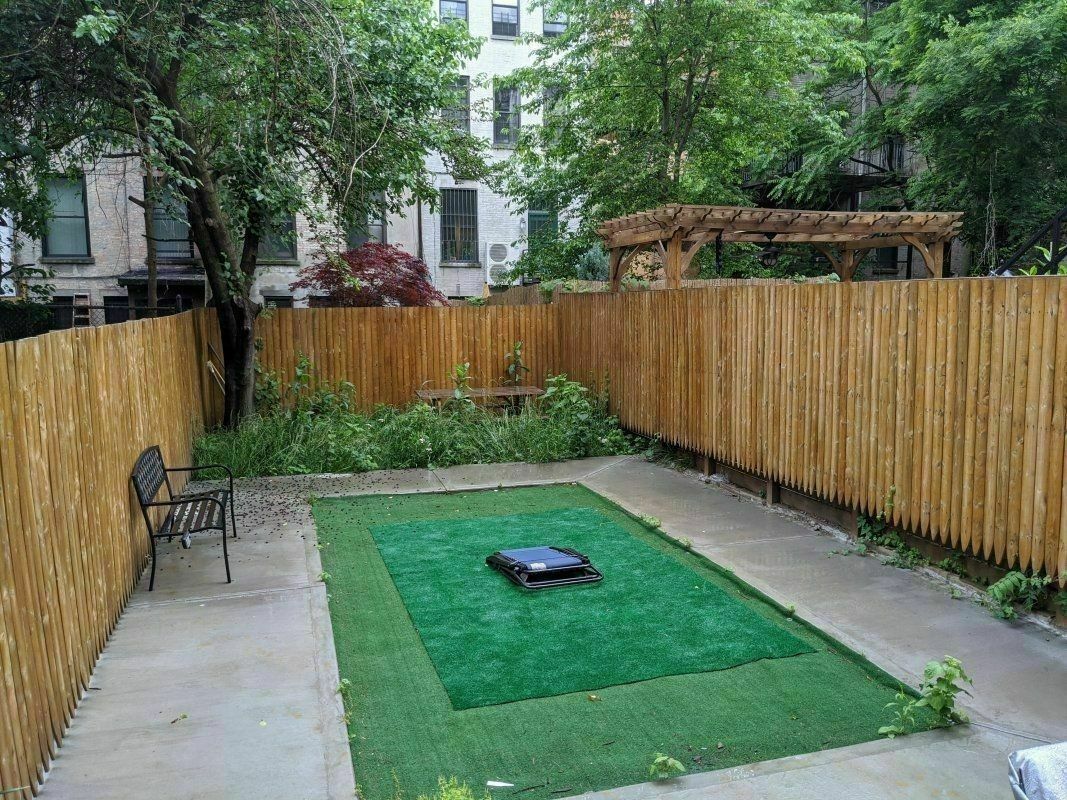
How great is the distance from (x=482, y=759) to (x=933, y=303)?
14.1 ft

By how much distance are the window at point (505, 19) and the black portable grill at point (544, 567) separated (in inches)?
938

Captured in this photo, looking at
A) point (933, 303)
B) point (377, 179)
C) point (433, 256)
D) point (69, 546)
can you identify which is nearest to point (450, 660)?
point (69, 546)

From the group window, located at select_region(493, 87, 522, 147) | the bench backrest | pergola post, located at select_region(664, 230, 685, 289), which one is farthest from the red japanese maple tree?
the bench backrest

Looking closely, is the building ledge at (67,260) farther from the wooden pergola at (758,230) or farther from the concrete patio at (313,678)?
the concrete patio at (313,678)

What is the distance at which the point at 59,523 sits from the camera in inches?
154

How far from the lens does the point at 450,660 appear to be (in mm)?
4664

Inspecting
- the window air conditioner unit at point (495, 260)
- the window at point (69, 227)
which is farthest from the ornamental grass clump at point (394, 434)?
the window air conditioner unit at point (495, 260)

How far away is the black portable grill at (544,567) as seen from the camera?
19.2ft

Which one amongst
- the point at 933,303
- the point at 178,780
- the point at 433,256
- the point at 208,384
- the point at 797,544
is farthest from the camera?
the point at 433,256

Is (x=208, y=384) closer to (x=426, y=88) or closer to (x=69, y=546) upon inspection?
(x=426, y=88)

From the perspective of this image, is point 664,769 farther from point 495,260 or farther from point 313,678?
point 495,260

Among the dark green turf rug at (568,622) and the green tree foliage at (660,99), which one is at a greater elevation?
the green tree foliage at (660,99)

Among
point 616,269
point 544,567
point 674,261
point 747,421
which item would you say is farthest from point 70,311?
point 544,567

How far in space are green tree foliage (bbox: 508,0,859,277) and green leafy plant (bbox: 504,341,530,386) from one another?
4.25 metres
